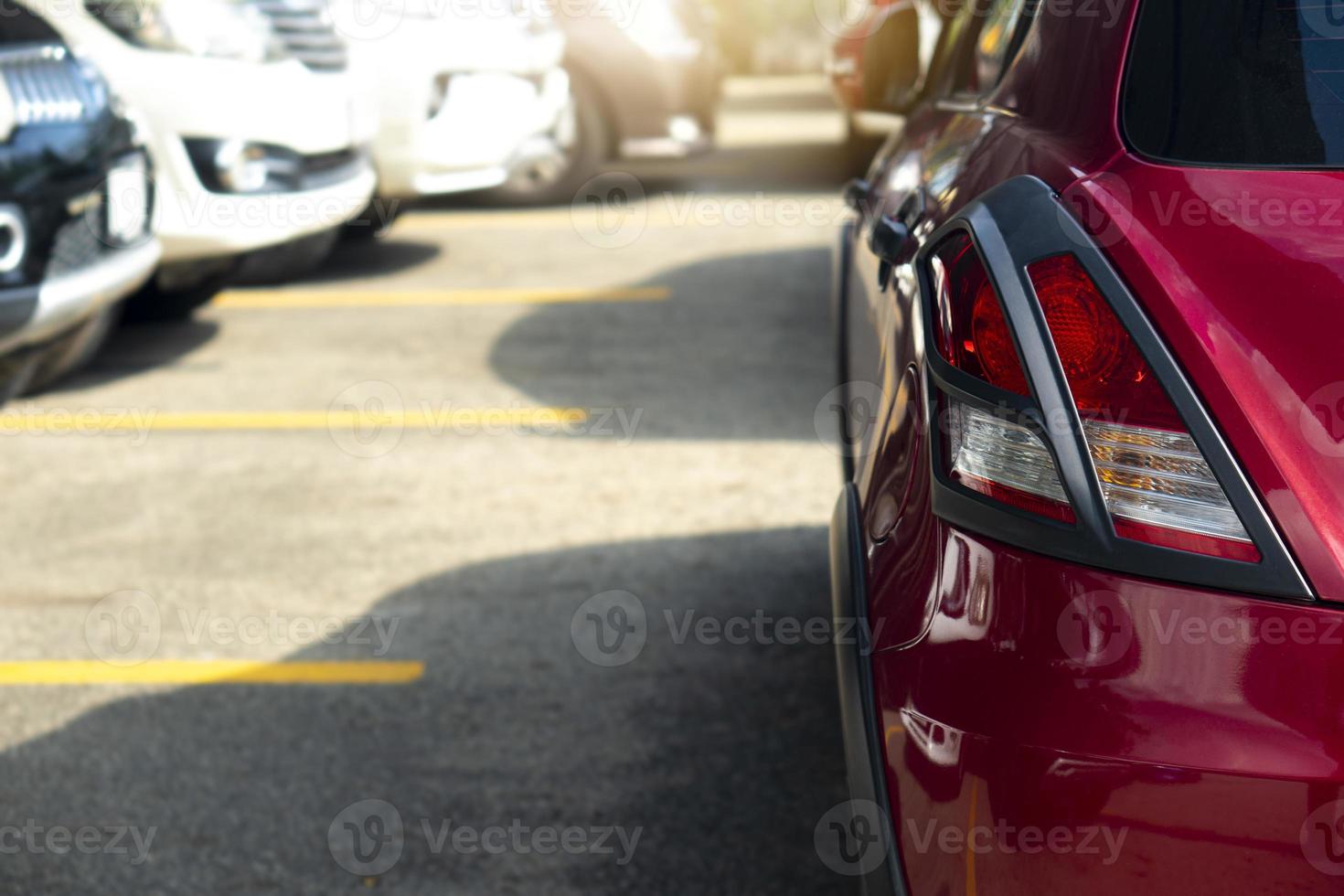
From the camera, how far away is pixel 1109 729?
1284 millimetres

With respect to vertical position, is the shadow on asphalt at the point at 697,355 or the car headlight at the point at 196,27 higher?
the car headlight at the point at 196,27

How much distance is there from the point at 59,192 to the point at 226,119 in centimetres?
170

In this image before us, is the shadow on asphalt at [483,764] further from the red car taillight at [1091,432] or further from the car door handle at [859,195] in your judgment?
the red car taillight at [1091,432]

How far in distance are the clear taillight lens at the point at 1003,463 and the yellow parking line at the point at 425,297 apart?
17.0ft

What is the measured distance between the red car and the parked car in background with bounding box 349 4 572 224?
6.02 metres

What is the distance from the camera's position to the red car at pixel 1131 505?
125 centimetres

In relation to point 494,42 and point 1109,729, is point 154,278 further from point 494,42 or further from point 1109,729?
point 1109,729

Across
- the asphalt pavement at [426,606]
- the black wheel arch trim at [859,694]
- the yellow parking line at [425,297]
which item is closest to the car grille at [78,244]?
the asphalt pavement at [426,606]

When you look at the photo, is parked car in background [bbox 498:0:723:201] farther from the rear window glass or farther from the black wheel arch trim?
the rear window glass

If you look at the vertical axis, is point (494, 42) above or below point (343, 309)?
above

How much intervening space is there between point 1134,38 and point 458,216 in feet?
25.3

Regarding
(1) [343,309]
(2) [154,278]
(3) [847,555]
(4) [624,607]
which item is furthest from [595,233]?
(3) [847,555]

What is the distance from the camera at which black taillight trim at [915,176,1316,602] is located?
1.29m

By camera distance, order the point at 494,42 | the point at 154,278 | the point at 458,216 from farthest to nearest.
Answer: the point at 458,216, the point at 494,42, the point at 154,278
